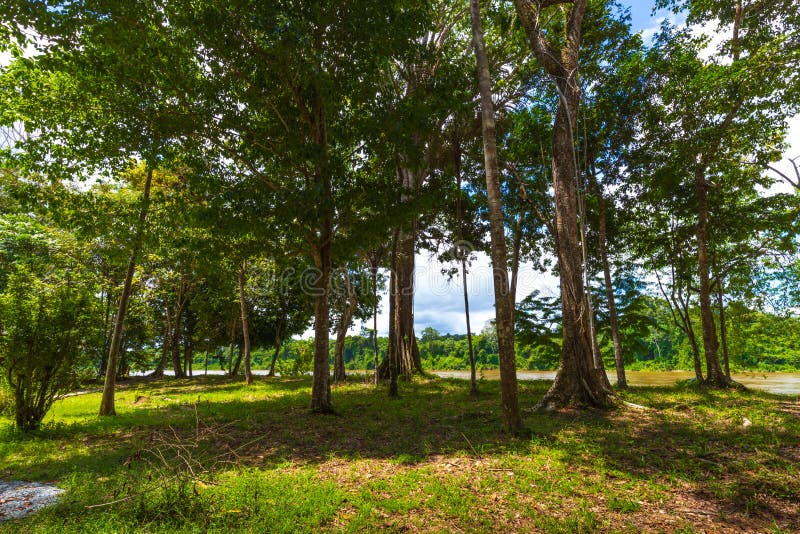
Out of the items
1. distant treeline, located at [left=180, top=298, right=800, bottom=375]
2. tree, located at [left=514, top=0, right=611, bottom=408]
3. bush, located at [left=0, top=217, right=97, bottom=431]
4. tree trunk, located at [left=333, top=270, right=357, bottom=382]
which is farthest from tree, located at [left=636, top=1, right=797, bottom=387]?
bush, located at [left=0, top=217, right=97, bottom=431]

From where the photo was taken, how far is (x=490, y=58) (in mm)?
15664

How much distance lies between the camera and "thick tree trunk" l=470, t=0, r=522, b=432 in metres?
6.75

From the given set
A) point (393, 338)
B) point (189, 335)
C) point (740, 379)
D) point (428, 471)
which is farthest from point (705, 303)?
point (189, 335)

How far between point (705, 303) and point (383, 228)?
12.9 m

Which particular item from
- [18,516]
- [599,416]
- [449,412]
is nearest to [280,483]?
[18,516]

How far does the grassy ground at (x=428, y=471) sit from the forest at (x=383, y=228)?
2.0 inches

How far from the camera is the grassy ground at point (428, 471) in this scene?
3.81m

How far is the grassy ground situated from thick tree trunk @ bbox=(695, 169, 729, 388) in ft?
12.8

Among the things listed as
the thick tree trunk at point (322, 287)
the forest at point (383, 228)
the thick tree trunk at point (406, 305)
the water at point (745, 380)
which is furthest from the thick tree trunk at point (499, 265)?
the water at point (745, 380)

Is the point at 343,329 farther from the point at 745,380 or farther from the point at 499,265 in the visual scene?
the point at 745,380

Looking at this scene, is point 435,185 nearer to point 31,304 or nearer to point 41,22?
point 41,22

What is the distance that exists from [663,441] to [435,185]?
7.81 meters

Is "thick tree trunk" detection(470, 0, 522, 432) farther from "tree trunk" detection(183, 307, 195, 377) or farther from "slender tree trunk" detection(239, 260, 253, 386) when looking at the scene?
"tree trunk" detection(183, 307, 195, 377)

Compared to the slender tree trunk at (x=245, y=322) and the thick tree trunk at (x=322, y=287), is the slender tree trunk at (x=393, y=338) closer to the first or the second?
the thick tree trunk at (x=322, y=287)
